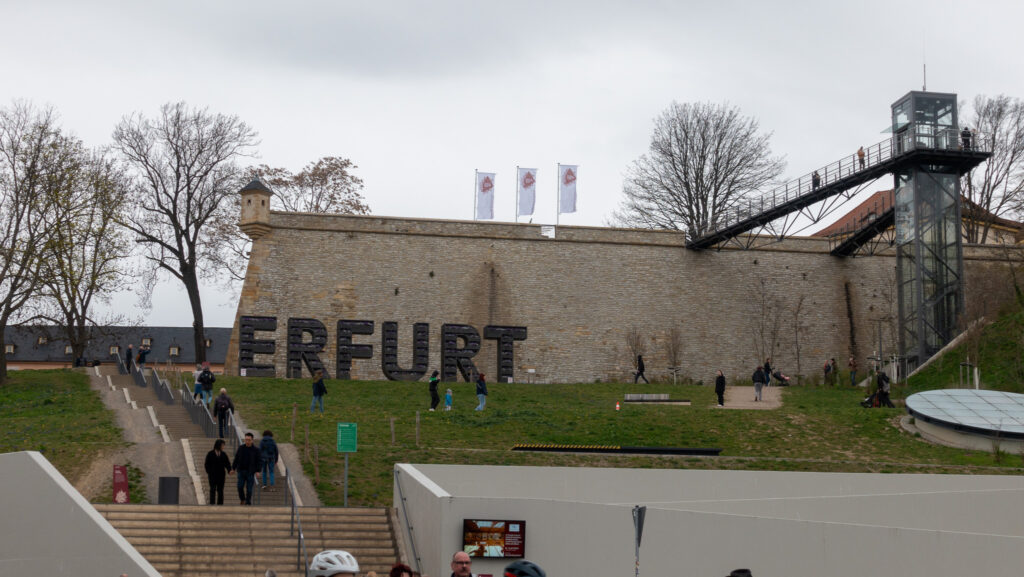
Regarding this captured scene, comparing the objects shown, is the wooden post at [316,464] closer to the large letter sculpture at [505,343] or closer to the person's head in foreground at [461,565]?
the person's head in foreground at [461,565]

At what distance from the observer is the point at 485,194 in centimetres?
4462

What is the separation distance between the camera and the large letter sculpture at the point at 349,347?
38.1 meters

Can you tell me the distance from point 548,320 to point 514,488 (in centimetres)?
2379

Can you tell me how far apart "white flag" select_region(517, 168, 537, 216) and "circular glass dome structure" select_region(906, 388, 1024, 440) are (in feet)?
65.0

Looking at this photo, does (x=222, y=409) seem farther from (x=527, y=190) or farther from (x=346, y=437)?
(x=527, y=190)

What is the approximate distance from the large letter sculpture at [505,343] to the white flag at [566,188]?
6632 millimetres


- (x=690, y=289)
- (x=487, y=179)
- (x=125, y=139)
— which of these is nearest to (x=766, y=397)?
(x=690, y=289)

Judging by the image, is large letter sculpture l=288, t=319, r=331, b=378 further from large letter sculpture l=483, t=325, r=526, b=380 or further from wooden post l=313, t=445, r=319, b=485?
wooden post l=313, t=445, r=319, b=485

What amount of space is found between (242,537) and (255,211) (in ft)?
83.7

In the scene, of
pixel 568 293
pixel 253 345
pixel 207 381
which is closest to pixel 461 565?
pixel 207 381

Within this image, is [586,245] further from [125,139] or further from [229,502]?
[229,502]

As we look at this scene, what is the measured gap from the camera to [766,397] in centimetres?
3350

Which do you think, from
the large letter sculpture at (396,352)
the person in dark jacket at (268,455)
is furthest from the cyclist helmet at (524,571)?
the large letter sculpture at (396,352)

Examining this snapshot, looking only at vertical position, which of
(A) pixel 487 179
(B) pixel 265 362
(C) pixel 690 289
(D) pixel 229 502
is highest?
(A) pixel 487 179
